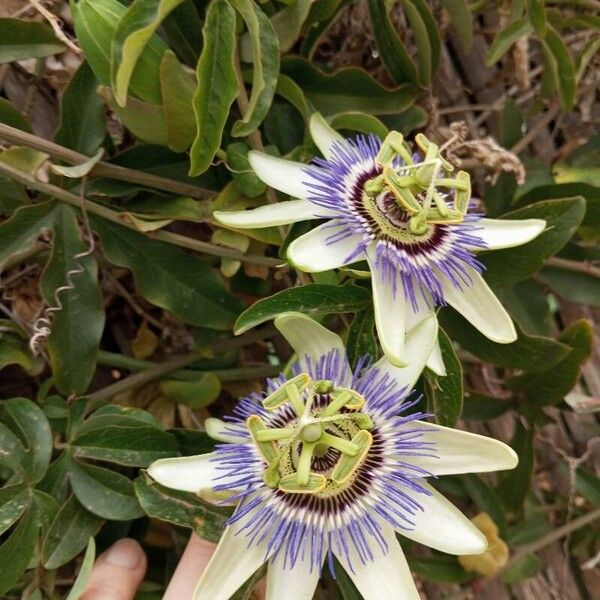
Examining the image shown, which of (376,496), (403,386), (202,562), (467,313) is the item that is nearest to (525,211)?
(467,313)

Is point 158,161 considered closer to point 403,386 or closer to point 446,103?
point 403,386

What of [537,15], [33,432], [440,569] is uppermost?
[537,15]

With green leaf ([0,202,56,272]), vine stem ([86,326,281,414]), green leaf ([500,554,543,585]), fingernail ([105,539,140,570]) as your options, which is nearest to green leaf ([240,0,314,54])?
green leaf ([0,202,56,272])

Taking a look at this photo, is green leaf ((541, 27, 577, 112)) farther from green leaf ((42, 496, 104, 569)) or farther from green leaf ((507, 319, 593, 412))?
green leaf ((42, 496, 104, 569))

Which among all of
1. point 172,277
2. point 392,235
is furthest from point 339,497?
point 172,277

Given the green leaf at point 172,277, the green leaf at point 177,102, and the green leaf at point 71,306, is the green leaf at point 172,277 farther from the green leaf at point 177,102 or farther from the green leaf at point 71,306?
the green leaf at point 177,102

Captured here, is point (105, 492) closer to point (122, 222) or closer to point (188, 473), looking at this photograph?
point (188, 473)

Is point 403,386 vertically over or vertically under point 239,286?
over
